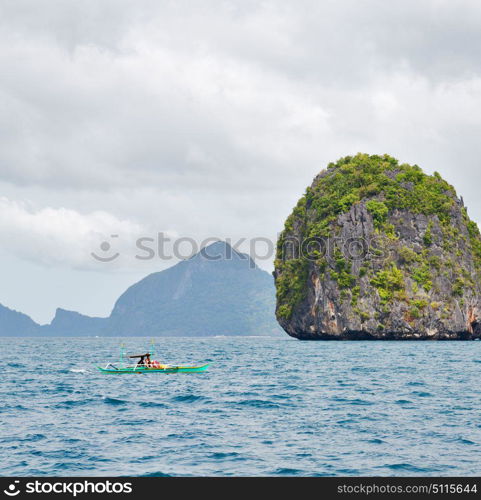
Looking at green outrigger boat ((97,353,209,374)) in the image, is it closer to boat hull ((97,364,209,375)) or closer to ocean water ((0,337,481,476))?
boat hull ((97,364,209,375))

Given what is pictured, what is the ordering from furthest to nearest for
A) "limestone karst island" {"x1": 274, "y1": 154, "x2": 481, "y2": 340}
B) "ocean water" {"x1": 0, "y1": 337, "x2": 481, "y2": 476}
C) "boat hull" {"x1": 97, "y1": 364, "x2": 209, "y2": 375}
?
"limestone karst island" {"x1": 274, "y1": 154, "x2": 481, "y2": 340}, "boat hull" {"x1": 97, "y1": 364, "x2": 209, "y2": 375}, "ocean water" {"x1": 0, "y1": 337, "x2": 481, "y2": 476}

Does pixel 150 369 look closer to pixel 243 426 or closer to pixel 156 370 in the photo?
pixel 156 370

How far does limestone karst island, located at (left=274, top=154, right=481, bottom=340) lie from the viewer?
10331cm

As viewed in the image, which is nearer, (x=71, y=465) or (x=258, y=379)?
(x=71, y=465)

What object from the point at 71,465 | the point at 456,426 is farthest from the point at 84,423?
the point at 456,426

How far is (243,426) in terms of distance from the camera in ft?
73.4

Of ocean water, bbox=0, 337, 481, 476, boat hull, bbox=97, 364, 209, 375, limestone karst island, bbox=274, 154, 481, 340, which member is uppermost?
limestone karst island, bbox=274, 154, 481, 340

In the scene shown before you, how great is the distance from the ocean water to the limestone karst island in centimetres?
6466

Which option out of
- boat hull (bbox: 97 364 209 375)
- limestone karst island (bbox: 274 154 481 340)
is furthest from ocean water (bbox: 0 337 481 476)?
limestone karst island (bbox: 274 154 481 340)

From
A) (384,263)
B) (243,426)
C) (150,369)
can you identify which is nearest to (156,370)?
(150,369)

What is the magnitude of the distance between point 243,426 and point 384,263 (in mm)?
87401

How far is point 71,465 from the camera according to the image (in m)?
16.8

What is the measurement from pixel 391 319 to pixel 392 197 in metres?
22.1
